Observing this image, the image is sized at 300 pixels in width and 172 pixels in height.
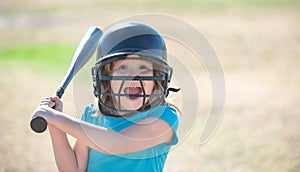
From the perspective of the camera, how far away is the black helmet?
3.25 m

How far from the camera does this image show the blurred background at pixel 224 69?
5941 mm

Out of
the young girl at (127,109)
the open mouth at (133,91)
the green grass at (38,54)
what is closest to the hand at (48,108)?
the young girl at (127,109)

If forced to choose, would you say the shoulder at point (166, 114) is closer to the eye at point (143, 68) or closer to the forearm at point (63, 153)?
the eye at point (143, 68)

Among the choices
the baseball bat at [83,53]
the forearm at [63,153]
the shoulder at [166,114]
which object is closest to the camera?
the shoulder at [166,114]

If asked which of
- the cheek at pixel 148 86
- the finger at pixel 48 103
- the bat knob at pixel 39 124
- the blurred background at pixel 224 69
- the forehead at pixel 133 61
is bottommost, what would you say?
the bat knob at pixel 39 124

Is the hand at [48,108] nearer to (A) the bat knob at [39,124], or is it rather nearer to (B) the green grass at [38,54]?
(A) the bat knob at [39,124]

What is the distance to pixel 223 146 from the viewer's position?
6262 mm

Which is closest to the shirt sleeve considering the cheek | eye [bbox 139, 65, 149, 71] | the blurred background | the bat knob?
the cheek

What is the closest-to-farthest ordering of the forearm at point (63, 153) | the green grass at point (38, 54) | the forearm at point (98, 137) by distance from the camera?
1. the forearm at point (98, 137)
2. the forearm at point (63, 153)
3. the green grass at point (38, 54)

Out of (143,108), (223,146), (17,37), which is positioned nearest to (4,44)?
(17,37)

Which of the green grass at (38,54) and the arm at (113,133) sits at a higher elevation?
the green grass at (38,54)

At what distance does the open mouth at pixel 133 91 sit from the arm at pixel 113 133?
16 centimetres

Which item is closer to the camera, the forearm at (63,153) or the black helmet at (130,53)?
the black helmet at (130,53)

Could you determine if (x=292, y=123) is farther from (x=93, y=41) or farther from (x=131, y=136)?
(x=131, y=136)
